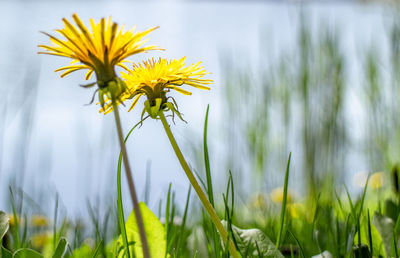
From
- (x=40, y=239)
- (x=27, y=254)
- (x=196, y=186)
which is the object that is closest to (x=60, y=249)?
(x=27, y=254)

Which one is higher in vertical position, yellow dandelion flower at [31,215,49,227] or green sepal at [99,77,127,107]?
green sepal at [99,77,127,107]

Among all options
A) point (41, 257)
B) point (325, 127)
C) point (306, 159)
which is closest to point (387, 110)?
point (325, 127)

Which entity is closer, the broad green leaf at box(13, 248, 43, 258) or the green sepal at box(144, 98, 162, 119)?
the green sepal at box(144, 98, 162, 119)

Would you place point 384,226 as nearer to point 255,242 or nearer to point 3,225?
point 255,242

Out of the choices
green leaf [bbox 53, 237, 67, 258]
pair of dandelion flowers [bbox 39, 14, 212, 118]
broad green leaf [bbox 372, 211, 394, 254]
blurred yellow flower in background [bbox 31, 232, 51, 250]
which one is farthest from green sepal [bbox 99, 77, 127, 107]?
blurred yellow flower in background [bbox 31, 232, 51, 250]

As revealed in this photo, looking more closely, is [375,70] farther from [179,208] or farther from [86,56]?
[86,56]

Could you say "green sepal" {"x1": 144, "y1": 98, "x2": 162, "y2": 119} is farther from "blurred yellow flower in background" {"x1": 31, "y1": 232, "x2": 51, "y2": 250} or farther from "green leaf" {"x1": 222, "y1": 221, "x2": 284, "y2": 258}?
"blurred yellow flower in background" {"x1": 31, "y1": 232, "x2": 51, "y2": 250}

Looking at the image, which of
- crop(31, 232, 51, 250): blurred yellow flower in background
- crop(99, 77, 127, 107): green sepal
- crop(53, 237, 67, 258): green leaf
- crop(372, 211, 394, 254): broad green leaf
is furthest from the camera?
crop(31, 232, 51, 250): blurred yellow flower in background

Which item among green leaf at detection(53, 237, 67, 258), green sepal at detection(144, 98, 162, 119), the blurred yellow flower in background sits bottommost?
the blurred yellow flower in background

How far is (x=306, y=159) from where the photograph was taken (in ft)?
5.83

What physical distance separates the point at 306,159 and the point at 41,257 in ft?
4.36

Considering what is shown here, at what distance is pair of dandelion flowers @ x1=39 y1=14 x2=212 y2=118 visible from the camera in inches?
16.8

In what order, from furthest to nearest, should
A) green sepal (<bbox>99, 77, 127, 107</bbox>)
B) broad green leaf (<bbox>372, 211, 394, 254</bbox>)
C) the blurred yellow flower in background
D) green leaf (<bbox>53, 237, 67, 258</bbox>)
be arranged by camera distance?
the blurred yellow flower in background < broad green leaf (<bbox>372, 211, 394, 254</bbox>) < green leaf (<bbox>53, 237, 67, 258</bbox>) < green sepal (<bbox>99, 77, 127, 107</bbox>)

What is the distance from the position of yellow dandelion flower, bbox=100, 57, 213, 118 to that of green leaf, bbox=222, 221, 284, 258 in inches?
8.5
